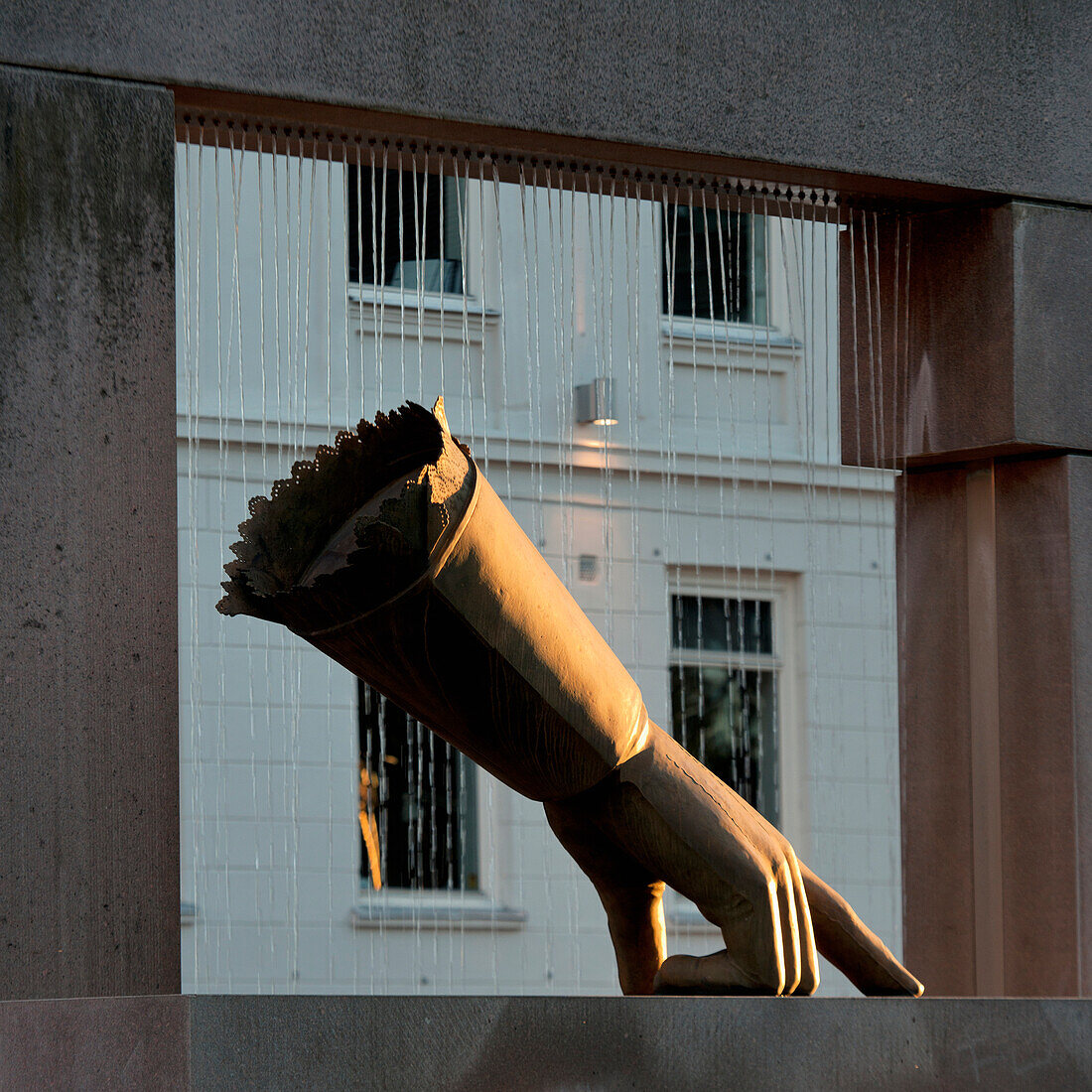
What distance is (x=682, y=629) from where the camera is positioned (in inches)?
586

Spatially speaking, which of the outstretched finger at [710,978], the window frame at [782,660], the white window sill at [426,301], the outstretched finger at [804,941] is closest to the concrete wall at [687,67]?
the outstretched finger at [804,941]

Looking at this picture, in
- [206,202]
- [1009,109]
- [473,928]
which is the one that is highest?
[206,202]

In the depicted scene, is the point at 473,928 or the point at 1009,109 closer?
the point at 1009,109

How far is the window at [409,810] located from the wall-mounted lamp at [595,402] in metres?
2.49

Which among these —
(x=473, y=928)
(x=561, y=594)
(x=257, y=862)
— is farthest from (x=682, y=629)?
(x=561, y=594)

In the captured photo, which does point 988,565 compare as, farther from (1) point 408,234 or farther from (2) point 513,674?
(1) point 408,234

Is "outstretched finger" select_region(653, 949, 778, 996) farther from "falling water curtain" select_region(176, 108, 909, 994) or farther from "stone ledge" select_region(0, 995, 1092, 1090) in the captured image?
"falling water curtain" select_region(176, 108, 909, 994)

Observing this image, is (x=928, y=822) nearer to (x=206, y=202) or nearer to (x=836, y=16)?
(x=836, y=16)

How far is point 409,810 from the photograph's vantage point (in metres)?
13.6

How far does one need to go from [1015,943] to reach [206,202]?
8.60m

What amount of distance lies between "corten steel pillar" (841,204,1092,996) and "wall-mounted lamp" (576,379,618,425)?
656cm

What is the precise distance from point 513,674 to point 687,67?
2291 mm

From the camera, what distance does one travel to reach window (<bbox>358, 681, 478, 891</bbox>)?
1352 cm

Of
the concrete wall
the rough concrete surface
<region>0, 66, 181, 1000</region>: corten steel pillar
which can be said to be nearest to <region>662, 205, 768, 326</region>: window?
the concrete wall
